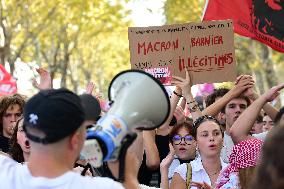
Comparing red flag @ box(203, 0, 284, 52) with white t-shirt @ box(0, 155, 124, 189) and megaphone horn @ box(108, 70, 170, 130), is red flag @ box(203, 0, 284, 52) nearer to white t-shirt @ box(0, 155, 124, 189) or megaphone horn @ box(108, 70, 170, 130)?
megaphone horn @ box(108, 70, 170, 130)

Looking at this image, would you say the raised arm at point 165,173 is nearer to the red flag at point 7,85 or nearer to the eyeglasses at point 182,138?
the eyeglasses at point 182,138

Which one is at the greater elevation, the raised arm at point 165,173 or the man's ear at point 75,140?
the man's ear at point 75,140

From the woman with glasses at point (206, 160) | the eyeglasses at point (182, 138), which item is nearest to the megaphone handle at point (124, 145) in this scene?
the woman with glasses at point (206, 160)

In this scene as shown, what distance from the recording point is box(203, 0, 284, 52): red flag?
7.37 m

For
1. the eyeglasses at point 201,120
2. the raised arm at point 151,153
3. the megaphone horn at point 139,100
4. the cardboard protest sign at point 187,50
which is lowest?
the raised arm at point 151,153

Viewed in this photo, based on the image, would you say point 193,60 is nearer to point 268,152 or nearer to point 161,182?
point 161,182

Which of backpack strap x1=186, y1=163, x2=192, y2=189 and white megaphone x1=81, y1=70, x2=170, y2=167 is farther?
backpack strap x1=186, y1=163, x2=192, y2=189

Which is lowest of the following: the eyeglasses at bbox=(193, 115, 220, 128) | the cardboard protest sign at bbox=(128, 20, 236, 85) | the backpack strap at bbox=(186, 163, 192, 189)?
the backpack strap at bbox=(186, 163, 192, 189)

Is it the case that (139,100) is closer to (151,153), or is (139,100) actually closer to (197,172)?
(197,172)

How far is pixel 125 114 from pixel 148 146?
300 cm

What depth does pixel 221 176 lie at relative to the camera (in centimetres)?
501

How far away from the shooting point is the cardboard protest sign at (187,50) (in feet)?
21.9

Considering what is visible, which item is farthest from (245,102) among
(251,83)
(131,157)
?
(131,157)

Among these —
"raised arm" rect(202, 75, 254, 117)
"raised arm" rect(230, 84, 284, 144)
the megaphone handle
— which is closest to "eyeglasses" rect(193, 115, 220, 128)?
"raised arm" rect(230, 84, 284, 144)
